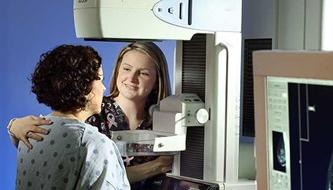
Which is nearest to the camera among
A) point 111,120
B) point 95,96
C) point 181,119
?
point 181,119

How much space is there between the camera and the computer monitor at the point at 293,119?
0.80 metres

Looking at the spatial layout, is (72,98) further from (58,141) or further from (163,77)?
(163,77)

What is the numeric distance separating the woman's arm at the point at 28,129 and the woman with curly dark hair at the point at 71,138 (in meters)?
0.02

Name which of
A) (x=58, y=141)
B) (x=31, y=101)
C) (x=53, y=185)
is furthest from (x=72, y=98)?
(x=31, y=101)

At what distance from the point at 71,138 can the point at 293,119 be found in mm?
720

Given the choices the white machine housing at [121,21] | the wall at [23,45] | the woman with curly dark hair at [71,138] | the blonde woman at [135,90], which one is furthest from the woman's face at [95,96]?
the wall at [23,45]

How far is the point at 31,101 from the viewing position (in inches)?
88.7

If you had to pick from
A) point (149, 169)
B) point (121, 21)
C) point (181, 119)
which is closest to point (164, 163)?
point (149, 169)

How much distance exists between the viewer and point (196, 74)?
1532 mm

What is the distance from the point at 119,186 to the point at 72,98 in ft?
0.88

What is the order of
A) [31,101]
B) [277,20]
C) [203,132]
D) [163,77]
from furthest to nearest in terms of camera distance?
[31,101] < [163,77] < [203,132] < [277,20]

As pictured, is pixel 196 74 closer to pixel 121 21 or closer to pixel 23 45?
pixel 121 21

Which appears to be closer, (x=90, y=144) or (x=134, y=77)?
(x=90, y=144)

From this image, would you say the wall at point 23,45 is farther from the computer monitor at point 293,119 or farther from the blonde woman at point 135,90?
the computer monitor at point 293,119
